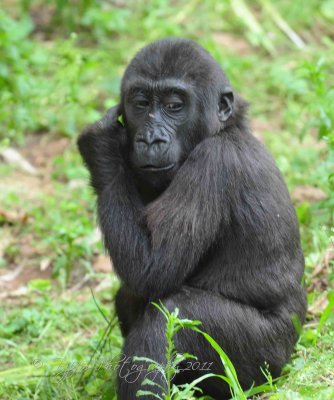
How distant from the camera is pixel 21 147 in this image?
9.66 m

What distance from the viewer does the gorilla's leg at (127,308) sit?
5664mm

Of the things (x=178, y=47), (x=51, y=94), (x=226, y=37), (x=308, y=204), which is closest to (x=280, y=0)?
(x=226, y=37)

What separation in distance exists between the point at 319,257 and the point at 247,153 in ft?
5.98

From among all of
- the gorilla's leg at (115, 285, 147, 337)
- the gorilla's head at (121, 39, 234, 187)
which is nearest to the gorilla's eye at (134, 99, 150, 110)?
the gorilla's head at (121, 39, 234, 187)

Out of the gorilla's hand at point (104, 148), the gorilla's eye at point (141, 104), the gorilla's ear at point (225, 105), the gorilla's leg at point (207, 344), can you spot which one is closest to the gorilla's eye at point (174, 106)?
the gorilla's eye at point (141, 104)

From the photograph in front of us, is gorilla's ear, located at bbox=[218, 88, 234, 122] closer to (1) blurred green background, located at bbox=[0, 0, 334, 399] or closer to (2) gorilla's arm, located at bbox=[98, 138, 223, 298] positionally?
(2) gorilla's arm, located at bbox=[98, 138, 223, 298]

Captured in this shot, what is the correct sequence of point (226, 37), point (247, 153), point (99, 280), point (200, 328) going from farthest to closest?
point (226, 37)
point (99, 280)
point (247, 153)
point (200, 328)

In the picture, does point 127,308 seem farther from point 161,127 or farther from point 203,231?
point 161,127

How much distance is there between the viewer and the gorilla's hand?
217 inches

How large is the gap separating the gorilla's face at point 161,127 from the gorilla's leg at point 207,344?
83 cm

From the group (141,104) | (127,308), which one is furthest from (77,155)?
(141,104)

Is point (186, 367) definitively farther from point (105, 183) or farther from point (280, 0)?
point (280, 0)

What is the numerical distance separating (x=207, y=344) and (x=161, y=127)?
4.73 ft

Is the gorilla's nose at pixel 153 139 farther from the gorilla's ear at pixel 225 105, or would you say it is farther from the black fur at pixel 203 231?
the gorilla's ear at pixel 225 105
